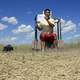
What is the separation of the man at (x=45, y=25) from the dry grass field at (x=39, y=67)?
191cm

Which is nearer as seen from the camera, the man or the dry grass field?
the dry grass field

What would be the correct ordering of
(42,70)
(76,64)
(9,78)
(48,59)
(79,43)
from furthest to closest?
(79,43), (48,59), (76,64), (42,70), (9,78)

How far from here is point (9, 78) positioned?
7547mm

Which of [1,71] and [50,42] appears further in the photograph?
[50,42]

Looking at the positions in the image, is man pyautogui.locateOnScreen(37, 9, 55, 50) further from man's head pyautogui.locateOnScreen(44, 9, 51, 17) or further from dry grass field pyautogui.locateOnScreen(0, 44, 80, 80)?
dry grass field pyautogui.locateOnScreen(0, 44, 80, 80)

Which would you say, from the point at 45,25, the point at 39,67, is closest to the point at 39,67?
the point at 39,67

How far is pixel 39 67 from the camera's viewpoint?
831cm

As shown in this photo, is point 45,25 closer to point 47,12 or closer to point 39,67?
point 47,12

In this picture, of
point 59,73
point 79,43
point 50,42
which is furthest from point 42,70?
point 79,43

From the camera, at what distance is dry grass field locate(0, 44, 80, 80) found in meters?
7.68

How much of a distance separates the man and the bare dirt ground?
1.93 meters

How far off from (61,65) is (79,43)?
15.1 feet

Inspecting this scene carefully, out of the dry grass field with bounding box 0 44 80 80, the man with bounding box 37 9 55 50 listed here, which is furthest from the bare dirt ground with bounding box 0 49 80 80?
the man with bounding box 37 9 55 50

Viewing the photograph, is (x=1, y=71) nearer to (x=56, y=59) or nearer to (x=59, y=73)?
(x=59, y=73)
